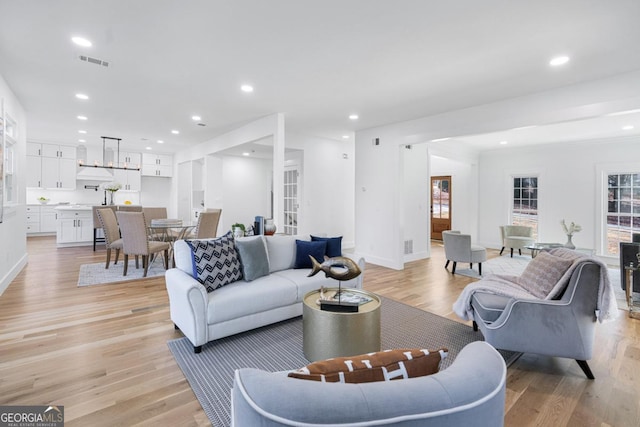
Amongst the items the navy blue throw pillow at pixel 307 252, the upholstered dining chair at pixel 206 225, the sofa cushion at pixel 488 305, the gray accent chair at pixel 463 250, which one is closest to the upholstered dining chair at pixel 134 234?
the upholstered dining chair at pixel 206 225

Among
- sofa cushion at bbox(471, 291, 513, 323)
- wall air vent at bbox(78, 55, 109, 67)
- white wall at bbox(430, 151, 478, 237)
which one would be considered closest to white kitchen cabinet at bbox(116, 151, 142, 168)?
wall air vent at bbox(78, 55, 109, 67)

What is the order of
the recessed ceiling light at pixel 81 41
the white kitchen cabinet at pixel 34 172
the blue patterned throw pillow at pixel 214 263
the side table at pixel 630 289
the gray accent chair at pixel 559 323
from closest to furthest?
the gray accent chair at pixel 559 323
the blue patterned throw pillow at pixel 214 263
the recessed ceiling light at pixel 81 41
the side table at pixel 630 289
the white kitchen cabinet at pixel 34 172

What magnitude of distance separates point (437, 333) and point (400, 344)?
0.49 metres

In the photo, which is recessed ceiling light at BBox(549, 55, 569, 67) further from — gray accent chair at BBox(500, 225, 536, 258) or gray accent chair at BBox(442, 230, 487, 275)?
gray accent chair at BBox(500, 225, 536, 258)

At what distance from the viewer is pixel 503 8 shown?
2258 mm

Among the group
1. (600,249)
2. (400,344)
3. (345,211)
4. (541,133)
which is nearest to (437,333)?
(400,344)

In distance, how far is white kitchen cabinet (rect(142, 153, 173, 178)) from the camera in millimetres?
9609

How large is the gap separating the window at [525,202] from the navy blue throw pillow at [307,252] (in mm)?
6234

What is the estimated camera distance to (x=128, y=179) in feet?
31.0

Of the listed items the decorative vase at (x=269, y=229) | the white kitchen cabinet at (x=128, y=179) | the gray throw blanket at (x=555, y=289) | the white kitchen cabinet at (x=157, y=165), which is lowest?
the gray throw blanket at (x=555, y=289)

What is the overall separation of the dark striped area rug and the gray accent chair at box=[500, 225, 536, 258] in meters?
4.45

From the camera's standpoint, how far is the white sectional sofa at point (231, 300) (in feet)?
8.02

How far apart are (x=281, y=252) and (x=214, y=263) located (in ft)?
2.92

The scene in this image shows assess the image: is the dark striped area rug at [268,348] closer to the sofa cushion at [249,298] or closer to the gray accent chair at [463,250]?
the sofa cushion at [249,298]
